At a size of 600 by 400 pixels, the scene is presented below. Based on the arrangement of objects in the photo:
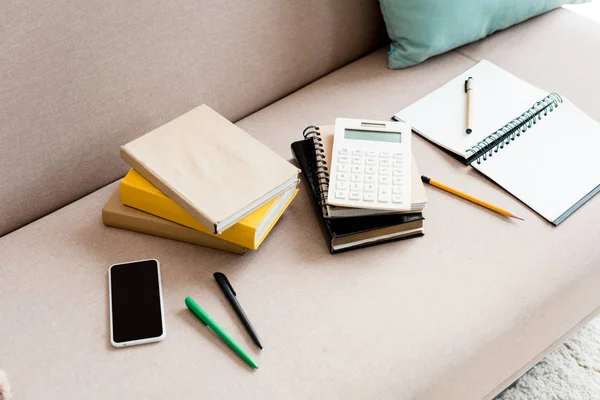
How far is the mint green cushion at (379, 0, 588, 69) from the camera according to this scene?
129cm

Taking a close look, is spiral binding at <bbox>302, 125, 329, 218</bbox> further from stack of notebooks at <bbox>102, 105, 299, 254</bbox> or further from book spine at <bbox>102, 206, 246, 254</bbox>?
book spine at <bbox>102, 206, 246, 254</bbox>

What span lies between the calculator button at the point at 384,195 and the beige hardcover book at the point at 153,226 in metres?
Answer: 0.22

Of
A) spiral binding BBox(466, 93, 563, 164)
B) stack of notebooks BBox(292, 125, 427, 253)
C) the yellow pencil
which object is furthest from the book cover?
spiral binding BBox(466, 93, 563, 164)

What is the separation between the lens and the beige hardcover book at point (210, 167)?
0.96m

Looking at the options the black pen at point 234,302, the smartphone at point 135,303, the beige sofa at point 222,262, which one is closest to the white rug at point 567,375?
the beige sofa at point 222,262

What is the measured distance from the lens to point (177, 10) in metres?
1.07

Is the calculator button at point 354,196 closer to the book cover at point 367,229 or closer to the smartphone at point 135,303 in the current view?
the book cover at point 367,229

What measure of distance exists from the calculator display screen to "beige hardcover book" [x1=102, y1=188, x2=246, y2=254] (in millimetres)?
270

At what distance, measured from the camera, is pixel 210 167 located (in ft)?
3.33

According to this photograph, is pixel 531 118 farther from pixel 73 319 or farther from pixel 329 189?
pixel 73 319

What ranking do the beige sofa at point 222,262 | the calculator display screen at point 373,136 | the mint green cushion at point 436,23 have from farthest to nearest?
the mint green cushion at point 436,23 < the calculator display screen at point 373,136 < the beige sofa at point 222,262

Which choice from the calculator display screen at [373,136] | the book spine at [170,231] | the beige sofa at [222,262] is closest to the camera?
the beige sofa at [222,262]

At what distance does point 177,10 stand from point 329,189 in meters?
0.38

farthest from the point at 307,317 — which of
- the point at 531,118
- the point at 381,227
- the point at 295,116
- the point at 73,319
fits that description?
the point at 531,118
